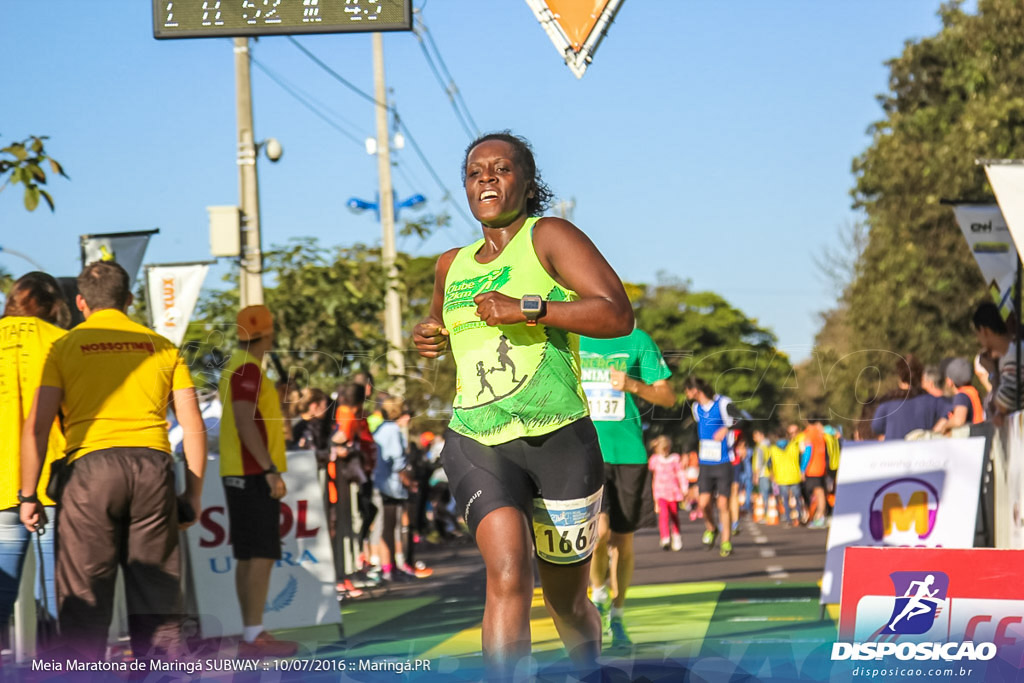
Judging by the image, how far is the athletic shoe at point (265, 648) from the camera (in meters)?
8.14

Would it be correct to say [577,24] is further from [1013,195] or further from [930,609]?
[930,609]

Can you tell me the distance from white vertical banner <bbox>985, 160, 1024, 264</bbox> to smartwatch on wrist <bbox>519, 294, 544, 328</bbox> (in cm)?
474

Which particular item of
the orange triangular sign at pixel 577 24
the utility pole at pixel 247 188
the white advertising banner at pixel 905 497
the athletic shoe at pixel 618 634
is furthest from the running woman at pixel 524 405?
the utility pole at pixel 247 188

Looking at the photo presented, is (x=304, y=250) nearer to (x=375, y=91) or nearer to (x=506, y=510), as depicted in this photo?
(x=375, y=91)

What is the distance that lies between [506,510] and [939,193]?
25949 mm

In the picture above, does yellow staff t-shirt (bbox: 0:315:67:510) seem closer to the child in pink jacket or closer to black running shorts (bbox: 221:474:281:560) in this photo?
black running shorts (bbox: 221:474:281:560)

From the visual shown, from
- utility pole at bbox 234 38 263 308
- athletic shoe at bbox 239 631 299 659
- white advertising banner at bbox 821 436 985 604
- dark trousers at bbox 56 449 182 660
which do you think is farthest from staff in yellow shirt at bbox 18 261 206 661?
utility pole at bbox 234 38 263 308

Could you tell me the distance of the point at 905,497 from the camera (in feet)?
31.8

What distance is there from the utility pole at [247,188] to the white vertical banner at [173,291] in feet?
4.65

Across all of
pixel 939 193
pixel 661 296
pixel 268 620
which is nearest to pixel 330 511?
pixel 268 620

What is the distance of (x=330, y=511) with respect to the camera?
42.0 ft

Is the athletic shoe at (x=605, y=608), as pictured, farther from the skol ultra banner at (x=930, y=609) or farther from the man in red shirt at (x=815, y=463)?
the man in red shirt at (x=815, y=463)

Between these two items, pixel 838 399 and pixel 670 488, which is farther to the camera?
pixel 838 399

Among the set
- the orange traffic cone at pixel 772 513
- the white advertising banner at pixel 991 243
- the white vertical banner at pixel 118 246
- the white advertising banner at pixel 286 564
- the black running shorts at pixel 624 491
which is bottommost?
the orange traffic cone at pixel 772 513
